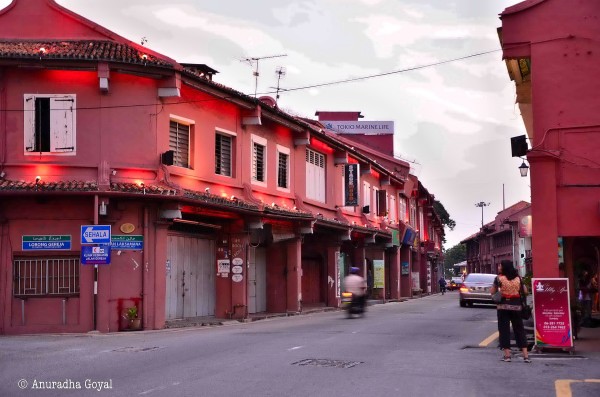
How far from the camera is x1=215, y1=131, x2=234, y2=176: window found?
84.8ft

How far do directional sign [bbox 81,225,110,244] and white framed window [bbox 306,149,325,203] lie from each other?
47.7 feet

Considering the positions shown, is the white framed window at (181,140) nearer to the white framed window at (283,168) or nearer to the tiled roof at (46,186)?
the tiled roof at (46,186)

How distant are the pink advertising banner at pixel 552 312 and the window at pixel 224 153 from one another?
44.7ft

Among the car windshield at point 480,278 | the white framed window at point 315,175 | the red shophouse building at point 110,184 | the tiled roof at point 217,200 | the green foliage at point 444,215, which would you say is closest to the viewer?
the red shophouse building at point 110,184

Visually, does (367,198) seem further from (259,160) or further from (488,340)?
(488,340)

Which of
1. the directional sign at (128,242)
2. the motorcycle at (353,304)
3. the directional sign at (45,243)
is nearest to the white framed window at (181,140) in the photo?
the directional sign at (128,242)

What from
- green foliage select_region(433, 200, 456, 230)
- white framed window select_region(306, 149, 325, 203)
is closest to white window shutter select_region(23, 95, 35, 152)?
white framed window select_region(306, 149, 325, 203)

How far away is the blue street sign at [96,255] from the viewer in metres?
20.2

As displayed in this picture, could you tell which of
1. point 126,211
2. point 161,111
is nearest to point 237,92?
point 161,111

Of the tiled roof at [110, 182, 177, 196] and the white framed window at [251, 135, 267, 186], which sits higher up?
the white framed window at [251, 135, 267, 186]

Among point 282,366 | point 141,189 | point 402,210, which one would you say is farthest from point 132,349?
point 402,210

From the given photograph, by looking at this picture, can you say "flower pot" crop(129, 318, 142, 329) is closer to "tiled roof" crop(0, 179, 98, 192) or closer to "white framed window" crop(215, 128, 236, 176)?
"tiled roof" crop(0, 179, 98, 192)

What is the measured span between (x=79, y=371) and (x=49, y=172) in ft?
35.3

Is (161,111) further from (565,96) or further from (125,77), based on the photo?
(565,96)
